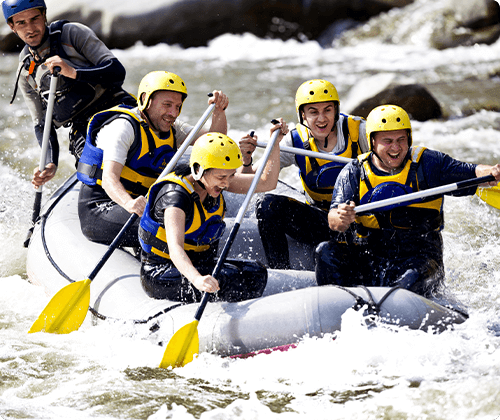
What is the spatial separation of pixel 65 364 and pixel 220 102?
2093 millimetres

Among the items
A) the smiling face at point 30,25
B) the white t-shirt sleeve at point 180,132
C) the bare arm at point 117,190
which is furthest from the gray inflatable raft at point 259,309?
the smiling face at point 30,25

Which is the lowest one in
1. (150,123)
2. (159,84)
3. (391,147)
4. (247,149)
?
(391,147)

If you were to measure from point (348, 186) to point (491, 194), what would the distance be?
3.33 feet

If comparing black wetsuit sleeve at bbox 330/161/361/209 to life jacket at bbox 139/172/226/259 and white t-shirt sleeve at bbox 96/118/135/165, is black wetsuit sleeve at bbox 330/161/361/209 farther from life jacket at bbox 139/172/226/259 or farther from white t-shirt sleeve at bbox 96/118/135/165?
white t-shirt sleeve at bbox 96/118/135/165

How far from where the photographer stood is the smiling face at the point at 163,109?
4473 millimetres

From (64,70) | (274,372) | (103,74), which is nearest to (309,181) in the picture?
(274,372)

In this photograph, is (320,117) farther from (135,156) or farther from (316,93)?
(135,156)

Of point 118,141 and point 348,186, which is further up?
point 118,141

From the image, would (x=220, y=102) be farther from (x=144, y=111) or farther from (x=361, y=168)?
(x=361, y=168)

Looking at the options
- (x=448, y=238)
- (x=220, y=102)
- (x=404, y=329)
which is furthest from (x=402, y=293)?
(x=448, y=238)

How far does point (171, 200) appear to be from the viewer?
148 inches

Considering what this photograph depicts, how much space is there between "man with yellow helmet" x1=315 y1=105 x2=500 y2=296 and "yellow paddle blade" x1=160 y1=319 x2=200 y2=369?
102cm

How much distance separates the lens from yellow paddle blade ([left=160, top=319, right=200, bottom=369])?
3656 mm

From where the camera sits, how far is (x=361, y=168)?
4.26 meters
